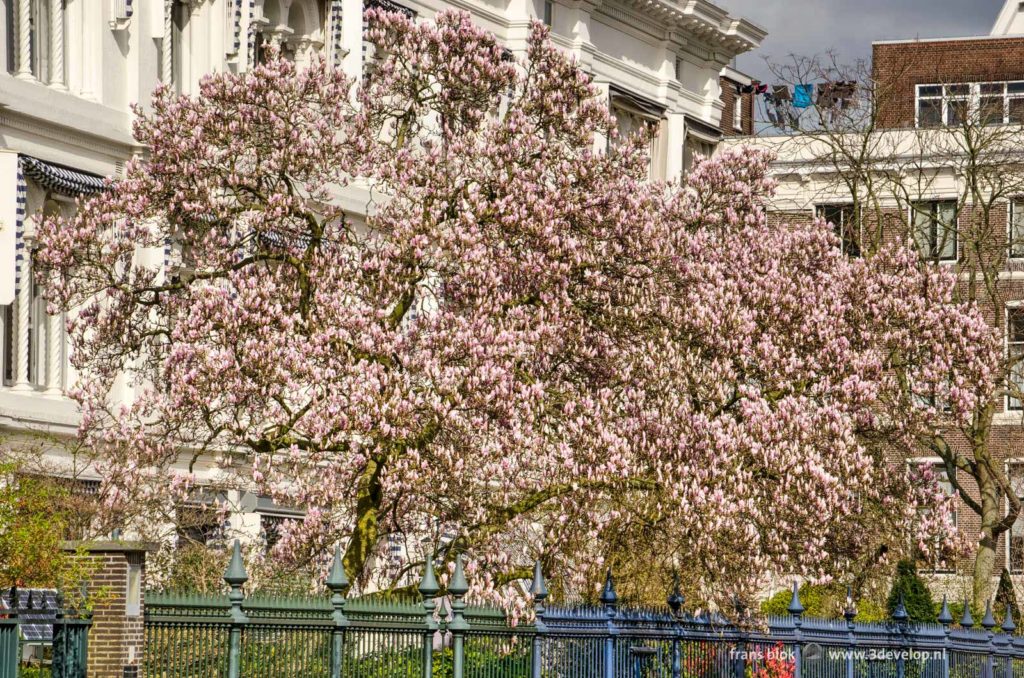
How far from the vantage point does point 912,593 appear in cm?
3497

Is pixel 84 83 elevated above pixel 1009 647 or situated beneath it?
elevated above

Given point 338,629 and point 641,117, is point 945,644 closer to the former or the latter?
point 338,629

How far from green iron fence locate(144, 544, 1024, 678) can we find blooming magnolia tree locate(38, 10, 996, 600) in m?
0.84

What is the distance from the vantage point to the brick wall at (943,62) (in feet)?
210

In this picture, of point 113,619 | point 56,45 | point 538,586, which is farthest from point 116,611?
point 56,45

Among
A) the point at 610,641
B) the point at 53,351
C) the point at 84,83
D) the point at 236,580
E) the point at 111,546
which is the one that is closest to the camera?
the point at 236,580

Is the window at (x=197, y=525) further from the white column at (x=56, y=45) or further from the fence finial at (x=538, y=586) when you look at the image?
the fence finial at (x=538, y=586)

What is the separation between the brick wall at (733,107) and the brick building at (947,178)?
5368 mm

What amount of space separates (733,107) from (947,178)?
13585 mm

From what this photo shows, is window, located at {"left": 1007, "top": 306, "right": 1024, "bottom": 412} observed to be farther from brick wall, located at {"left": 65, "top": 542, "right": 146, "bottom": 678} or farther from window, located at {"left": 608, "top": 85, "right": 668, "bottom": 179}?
brick wall, located at {"left": 65, "top": 542, "right": 146, "bottom": 678}

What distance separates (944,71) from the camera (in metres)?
64.0

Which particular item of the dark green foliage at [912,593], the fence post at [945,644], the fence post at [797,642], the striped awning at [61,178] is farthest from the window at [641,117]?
the fence post at [797,642]

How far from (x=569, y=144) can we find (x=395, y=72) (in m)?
2.38

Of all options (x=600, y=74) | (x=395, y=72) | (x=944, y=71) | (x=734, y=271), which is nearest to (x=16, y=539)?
(x=395, y=72)
